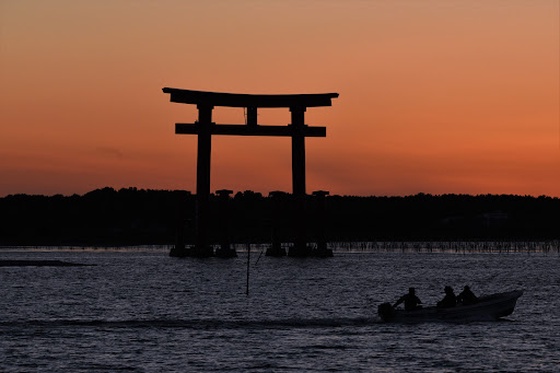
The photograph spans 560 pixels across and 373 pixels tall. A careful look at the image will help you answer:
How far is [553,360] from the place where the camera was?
106 ft

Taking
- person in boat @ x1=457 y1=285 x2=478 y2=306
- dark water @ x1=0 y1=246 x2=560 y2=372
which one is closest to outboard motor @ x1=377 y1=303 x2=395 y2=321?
dark water @ x1=0 y1=246 x2=560 y2=372

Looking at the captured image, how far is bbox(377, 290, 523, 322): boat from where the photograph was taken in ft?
132

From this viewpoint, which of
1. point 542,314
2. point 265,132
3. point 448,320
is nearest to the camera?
point 448,320

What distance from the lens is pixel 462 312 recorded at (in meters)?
40.3

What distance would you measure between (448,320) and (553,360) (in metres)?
8.33

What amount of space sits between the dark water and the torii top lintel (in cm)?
1625

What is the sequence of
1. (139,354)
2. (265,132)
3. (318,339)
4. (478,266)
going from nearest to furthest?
(139,354) < (318,339) < (265,132) < (478,266)

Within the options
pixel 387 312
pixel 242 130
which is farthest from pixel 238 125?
pixel 387 312

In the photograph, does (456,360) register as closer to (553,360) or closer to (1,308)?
(553,360)

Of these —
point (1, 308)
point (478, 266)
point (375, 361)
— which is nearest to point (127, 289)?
Result: point (1, 308)

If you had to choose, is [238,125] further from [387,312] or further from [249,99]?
[387,312]

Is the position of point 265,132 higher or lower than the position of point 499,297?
higher

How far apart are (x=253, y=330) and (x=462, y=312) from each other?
7670 millimetres

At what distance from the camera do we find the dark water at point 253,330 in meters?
32.1
